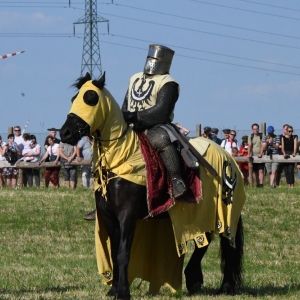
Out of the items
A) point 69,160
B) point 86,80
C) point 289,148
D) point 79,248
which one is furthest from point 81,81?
point 289,148

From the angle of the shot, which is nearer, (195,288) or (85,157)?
(195,288)

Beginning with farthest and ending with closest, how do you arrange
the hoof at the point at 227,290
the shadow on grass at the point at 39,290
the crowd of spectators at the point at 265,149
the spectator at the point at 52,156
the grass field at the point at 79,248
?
the spectator at the point at 52,156, the crowd of spectators at the point at 265,149, the grass field at the point at 79,248, the hoof at the point at 227,290, the shadow on grass at the point at 39,290

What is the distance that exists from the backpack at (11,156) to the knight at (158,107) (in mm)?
12281

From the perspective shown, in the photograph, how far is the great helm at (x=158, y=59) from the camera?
9.01 meters

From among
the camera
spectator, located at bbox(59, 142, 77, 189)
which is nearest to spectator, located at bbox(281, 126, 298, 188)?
the camera

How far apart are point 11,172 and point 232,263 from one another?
41.6 ft

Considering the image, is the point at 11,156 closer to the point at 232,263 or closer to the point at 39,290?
the point at 39,290

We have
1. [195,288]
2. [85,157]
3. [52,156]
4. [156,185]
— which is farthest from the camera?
[52,156]

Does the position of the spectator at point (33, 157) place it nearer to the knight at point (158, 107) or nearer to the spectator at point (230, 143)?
the spectator at point (230, 143)

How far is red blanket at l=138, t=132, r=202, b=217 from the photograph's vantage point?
28.3 ft

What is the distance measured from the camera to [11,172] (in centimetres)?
Answer: 2161

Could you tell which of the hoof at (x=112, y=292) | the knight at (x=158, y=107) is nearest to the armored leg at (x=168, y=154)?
the knight at (x=158, y=107)

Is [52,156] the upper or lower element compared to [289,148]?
lower

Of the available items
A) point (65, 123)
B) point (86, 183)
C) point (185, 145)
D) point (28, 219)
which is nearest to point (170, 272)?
point (185, 145)
